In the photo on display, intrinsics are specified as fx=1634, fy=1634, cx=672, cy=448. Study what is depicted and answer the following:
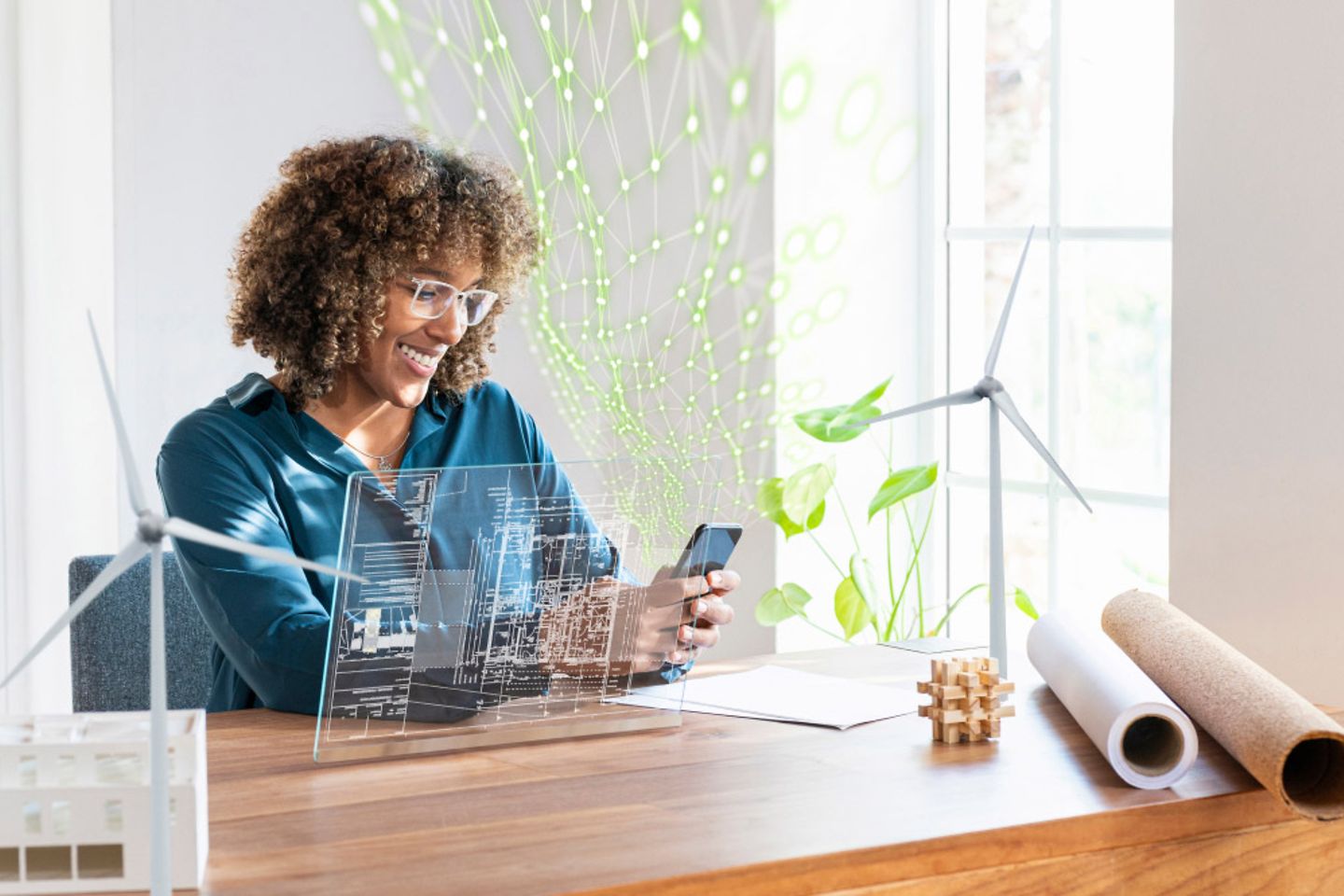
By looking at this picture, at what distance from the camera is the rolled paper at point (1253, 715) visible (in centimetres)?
143

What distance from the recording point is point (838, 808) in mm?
1425

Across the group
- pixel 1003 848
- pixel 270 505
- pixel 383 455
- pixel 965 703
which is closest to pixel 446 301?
pixel 383 455

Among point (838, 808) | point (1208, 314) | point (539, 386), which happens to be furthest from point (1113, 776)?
point (539, 386)

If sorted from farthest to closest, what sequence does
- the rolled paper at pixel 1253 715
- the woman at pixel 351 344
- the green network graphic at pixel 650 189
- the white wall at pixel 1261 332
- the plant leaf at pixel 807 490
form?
the green network graphic at pixel 650 189 < the plant leaf at pixel 807 490 < the white wall at pixel 1261 332 < the woman at pixel 351 344 < the rolled paper at pixel 1253 715

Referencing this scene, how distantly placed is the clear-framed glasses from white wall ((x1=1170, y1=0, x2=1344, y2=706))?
1.04 metres

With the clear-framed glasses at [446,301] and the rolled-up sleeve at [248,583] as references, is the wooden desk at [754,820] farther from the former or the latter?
the clear-framed glasses at [446,301]

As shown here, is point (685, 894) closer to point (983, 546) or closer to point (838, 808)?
point (838, 808)

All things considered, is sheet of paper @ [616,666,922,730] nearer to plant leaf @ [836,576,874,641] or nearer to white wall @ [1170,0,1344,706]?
white wall @ [1170,0,1344,706]

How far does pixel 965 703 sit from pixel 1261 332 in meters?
0.97

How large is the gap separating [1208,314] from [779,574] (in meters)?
1.36

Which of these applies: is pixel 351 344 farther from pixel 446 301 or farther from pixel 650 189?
pixel 650 189

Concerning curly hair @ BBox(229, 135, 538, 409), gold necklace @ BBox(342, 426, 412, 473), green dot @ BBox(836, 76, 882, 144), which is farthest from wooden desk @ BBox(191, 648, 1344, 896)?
green dot @ BBox(836, 76, 882, 144)

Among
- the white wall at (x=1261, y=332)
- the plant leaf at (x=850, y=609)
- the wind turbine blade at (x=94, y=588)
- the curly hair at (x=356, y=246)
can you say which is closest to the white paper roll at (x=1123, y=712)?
the white wall at (x=1261, y=332)

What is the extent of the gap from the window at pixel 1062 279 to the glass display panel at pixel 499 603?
1.57 metres
